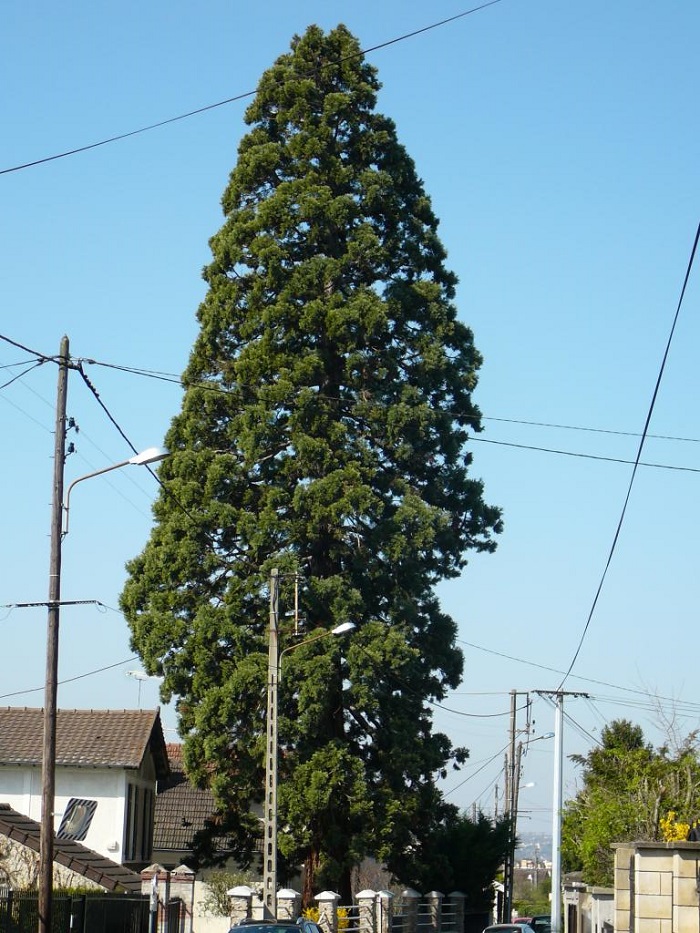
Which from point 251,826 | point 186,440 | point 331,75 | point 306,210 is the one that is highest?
point 331,75

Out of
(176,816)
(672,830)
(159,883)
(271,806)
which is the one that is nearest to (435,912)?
(159,883)

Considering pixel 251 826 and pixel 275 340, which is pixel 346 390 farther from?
pixel 251 826

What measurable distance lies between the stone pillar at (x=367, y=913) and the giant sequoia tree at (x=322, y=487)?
37.5 inches

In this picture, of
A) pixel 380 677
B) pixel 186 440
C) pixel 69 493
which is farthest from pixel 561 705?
pixel 69 493

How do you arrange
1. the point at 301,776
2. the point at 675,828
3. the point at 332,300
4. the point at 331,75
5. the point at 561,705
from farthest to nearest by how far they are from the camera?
1. the point at 561,705
2. the point at 331,75
3. the point at 332,300
4. the point at 301,776
5. the point at 675,828

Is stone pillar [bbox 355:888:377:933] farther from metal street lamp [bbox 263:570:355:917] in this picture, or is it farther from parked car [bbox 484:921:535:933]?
metal street lamp [bbox 263:570:355:917]

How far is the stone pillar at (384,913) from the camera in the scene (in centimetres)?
3528

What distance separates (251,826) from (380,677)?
5.06 m

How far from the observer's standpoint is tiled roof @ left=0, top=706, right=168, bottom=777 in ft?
126

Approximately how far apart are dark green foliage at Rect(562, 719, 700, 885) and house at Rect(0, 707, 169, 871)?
1251cm

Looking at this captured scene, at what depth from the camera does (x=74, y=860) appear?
109ft

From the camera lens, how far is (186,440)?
38250 mm

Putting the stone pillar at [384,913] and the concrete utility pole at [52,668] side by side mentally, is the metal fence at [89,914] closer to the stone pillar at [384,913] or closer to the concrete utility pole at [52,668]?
the concrete utility pole at [52,668]

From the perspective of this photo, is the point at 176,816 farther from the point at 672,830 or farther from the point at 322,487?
the point at 672,830
